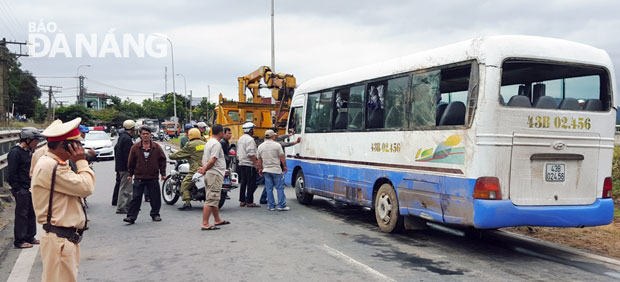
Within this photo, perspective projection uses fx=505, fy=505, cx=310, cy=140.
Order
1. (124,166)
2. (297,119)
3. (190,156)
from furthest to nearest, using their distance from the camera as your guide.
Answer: (297,119) < (190,156) < (124,166)

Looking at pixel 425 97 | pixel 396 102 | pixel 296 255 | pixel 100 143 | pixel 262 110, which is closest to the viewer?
pixel 296 255

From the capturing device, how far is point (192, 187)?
34.8 feet

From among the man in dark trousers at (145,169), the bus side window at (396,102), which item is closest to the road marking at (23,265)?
the man in dark trousers at (145,169)

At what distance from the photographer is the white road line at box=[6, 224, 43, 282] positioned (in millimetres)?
5574

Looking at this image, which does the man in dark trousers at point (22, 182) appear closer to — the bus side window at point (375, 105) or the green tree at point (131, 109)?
the bus side window at point (375, 105)

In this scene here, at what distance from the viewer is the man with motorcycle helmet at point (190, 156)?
10.2m

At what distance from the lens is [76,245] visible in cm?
366

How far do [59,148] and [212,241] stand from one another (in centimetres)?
408

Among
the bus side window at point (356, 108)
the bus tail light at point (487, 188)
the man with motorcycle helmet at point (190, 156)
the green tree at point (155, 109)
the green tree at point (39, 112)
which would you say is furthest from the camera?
the green tree at point (155, 109)

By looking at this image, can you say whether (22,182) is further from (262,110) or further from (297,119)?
(262,110)

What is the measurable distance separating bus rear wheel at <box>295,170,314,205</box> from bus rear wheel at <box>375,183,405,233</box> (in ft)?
10.8

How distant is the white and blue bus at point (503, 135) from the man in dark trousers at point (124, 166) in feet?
17.1

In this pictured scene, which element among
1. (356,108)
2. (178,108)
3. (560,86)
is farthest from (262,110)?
(178,108)

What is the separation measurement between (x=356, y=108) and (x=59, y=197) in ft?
21.2
